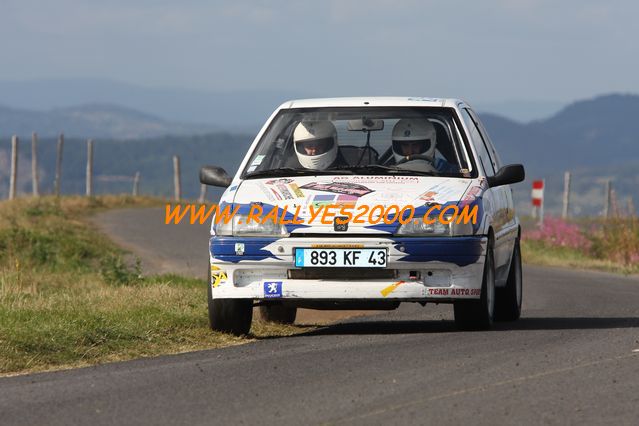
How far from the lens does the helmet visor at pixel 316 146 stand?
1140 cm

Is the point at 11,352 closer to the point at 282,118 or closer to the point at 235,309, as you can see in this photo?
the point at 235,309

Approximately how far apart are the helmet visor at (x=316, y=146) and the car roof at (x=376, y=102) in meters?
0.44

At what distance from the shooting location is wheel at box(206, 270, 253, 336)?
1055 centimetres

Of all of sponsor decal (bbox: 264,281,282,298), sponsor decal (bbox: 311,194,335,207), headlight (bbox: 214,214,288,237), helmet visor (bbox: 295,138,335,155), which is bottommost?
sponsor decal (bbox: 264,281,282,298)

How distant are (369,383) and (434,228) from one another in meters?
2.64

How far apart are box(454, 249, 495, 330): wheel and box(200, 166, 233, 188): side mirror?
2049 mm

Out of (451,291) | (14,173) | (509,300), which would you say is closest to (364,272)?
(451,291)

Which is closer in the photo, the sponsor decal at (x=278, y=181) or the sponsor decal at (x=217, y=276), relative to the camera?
the sponsor decal at (x=217, y=276)

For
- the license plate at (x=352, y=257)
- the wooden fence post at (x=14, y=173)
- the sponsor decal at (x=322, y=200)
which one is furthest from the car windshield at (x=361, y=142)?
the wooden fence post at (x=14, y=173)

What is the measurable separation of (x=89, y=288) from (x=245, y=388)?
9.34 meters

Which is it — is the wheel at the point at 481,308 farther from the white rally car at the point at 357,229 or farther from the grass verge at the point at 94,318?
the grass verge at the point at 94,318

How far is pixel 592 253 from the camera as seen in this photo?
2789 centimetres

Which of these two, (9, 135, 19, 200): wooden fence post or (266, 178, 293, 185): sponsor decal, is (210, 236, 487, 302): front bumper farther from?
(9, 135, 19, 200): wooden fence post

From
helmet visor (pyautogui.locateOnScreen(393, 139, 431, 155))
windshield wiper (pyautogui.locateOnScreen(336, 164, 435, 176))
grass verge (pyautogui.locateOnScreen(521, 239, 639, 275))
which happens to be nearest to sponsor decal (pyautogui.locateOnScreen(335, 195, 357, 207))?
windshield wiper (pyautogui.locateOnScreen(336, 164, 435, 176))
